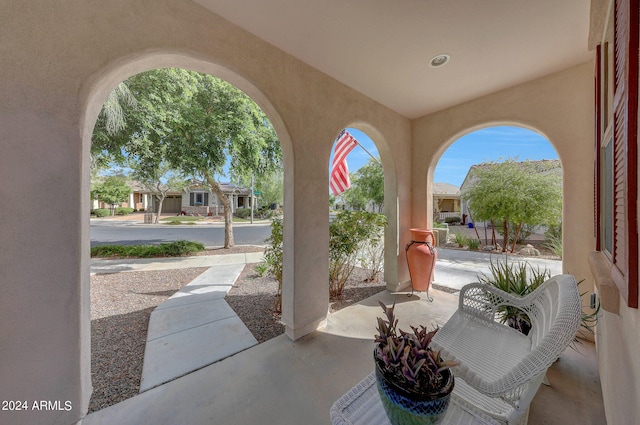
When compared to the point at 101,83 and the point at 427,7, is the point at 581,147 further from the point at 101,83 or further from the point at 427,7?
the point at 101,83

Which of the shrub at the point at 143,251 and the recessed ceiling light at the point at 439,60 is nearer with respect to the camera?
the recessed ceiling light at the point at 439,60

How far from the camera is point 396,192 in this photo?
4211mm

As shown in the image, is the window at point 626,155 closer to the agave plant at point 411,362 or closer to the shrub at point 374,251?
the agave plant at point 411,362

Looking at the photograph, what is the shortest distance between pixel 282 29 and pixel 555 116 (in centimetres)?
365

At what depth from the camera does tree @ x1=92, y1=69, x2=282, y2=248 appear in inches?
208

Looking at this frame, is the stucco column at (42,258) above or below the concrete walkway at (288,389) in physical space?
above

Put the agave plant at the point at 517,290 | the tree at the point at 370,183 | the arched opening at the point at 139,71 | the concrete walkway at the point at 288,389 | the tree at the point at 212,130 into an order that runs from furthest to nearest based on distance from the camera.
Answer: the tree at the point at 370,183 → the tree at the point at 212,130 → the agave plant at the point at 517,290 → the concrete walkway at the point at 288,389 → the arched opening at the point at 139,71

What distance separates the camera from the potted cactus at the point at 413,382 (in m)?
1.01

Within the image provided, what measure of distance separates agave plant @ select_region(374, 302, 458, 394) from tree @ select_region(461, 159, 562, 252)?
883cm

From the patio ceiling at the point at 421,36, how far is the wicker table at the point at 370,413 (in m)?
3.00

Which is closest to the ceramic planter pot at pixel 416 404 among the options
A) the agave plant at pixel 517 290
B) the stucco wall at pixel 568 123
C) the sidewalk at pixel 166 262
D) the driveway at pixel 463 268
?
the agave plant at pixel 517 290

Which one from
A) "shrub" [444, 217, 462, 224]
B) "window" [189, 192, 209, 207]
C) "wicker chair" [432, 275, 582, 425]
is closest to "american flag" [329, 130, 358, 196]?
"wicker chair" [432, 275, 582, 425]

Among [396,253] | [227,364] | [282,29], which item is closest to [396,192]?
[396,253]

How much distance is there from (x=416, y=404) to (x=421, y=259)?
3191mm
